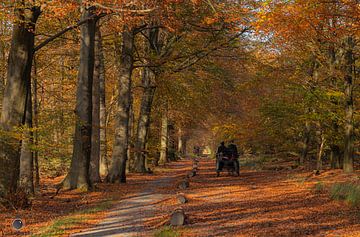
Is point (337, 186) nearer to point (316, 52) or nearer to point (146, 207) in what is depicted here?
point (146, 207)

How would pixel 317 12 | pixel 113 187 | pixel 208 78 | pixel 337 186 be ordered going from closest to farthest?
pixel 337 186 < pixel 317 12 < pixel 113 187 < pixel 208 78

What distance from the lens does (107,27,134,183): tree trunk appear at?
22109 mm

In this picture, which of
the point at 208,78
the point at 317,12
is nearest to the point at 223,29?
the point at 317,12

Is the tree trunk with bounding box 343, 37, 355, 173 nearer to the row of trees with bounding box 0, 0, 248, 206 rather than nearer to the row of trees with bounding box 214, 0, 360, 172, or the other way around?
the row of trees with bounding box 214, 0, 360, 172

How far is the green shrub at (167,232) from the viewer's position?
8.87 m

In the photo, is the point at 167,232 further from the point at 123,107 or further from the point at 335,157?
the point at 335,157

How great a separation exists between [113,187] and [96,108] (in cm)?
360

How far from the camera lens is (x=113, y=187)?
66.5 ft

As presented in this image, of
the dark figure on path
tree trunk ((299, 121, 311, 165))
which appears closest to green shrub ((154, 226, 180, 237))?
the dark figure on path

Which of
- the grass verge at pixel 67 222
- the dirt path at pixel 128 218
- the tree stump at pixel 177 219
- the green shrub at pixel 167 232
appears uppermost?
the tree stump at pixel 177 219

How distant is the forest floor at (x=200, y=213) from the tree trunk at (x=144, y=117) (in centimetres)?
1074

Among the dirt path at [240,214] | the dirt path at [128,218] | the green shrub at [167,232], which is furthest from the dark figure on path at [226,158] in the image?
the green shrub at [167,232]

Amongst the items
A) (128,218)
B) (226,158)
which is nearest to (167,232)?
(128,218)

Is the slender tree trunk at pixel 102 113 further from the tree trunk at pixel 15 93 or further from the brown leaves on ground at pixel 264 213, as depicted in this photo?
the tree trunk at pixel 15 93
